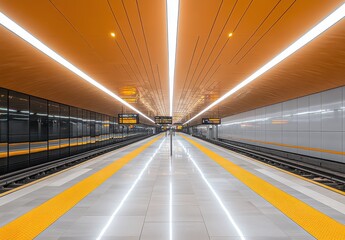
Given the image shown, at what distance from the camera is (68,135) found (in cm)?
1480

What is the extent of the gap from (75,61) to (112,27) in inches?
103

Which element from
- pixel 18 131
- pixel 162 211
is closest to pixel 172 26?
pixel 162 211

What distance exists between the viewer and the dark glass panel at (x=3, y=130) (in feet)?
28.4

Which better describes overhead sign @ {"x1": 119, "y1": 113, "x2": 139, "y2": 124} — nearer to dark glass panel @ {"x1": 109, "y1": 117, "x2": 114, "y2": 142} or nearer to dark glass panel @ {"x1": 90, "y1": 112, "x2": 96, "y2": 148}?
dark glass panel @ {"x1": 90, "y1": 112, "x2": 96, "y2": 148}

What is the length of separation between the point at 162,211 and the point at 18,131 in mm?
8546

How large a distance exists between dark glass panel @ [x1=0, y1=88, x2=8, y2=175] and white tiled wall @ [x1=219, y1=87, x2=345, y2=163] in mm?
13642

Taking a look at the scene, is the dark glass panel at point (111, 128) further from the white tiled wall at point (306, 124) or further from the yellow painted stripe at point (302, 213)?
the yellow painted stripe at point (302, 213)

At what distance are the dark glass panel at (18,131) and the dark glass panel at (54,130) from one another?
209 cm

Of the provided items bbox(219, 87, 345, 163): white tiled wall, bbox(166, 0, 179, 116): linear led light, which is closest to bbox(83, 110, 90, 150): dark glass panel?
bbox(166, 0, 179, 116): linear led light

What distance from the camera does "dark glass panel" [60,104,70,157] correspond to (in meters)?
14.0

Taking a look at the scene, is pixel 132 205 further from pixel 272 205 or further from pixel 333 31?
pixel 333 31

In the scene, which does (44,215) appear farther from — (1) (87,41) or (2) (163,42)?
(2) (163,42)

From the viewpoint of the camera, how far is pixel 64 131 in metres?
14.3

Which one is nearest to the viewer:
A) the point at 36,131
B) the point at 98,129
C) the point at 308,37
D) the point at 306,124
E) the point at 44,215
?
the point at 44,215
